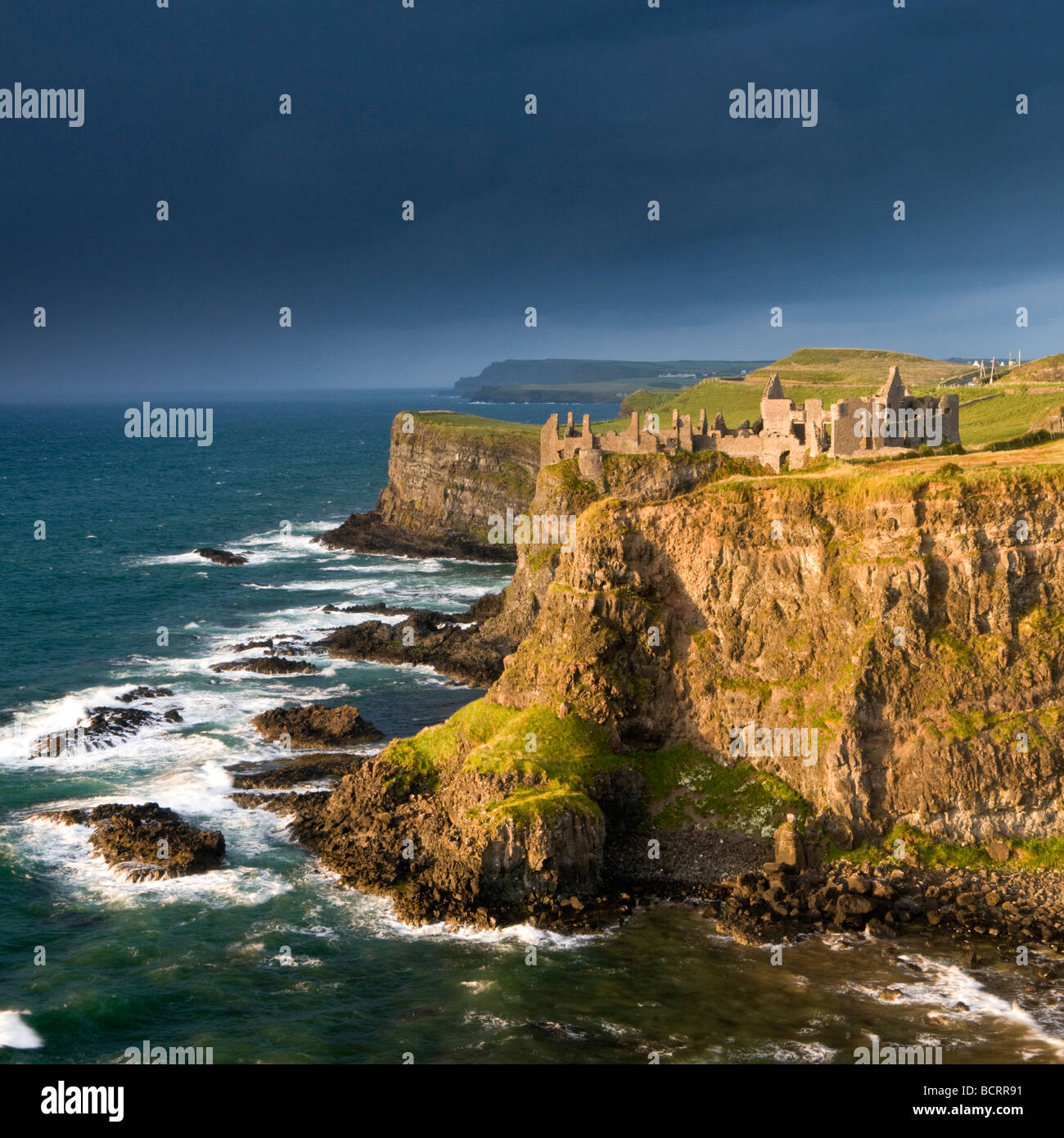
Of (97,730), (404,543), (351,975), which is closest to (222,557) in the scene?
(404,543)

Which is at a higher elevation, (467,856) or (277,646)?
(277,646)

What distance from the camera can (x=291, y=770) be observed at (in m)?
70.9

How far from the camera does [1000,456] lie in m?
Result: 63.2

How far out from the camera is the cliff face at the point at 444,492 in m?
149

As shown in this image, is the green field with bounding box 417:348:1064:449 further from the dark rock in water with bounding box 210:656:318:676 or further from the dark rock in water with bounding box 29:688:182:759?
the dark rock in water with bounding box 29:688:182:759

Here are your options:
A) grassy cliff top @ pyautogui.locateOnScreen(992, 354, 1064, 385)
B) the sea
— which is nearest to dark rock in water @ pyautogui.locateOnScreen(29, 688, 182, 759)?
the sea

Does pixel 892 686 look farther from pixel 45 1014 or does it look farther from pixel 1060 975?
pixel 45 1014

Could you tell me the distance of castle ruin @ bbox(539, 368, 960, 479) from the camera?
69000mm

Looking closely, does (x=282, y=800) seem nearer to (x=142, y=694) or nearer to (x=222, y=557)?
(x=142, y=694)

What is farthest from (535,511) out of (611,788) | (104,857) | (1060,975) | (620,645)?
(1060,975)

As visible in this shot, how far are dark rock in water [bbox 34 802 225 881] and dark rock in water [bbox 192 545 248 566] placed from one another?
76.6 metres

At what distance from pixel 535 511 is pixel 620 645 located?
32945mm

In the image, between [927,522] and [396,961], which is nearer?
[396,961]

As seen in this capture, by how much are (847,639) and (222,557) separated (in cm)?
9529
